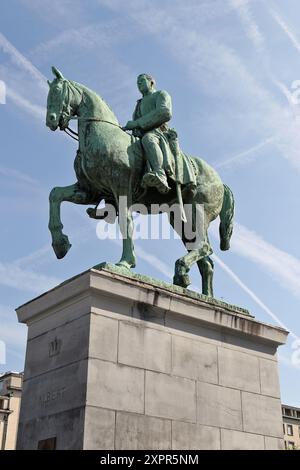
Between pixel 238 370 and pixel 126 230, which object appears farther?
pixel 126 230

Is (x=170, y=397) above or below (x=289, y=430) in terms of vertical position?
below

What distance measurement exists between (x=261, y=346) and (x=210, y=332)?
54.7 inches

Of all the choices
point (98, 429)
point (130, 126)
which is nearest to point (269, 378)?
point (98, 429)

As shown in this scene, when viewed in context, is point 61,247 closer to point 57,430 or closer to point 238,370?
point 57,430

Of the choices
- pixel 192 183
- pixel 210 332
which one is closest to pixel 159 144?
pixel 192 183

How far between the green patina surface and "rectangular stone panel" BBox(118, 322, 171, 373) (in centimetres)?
91

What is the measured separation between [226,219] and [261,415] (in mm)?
4483

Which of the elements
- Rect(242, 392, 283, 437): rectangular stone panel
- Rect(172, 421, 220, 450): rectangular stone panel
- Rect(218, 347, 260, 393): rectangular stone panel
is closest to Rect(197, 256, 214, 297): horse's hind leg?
Rect(218, 347, 260, 393): rectangular stone panel

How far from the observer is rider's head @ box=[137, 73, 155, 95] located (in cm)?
1304

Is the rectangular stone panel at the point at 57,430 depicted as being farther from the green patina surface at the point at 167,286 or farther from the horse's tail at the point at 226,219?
the horse's tail at the point at 226,219


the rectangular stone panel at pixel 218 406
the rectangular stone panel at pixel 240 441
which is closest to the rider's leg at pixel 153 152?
the rectangular stone panel at pixel 218 406

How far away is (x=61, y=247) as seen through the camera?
11.4 m

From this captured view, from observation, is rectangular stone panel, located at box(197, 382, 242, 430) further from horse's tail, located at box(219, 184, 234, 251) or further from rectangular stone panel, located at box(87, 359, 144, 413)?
horse's tail, located at box(219, 184, 234, 251)
